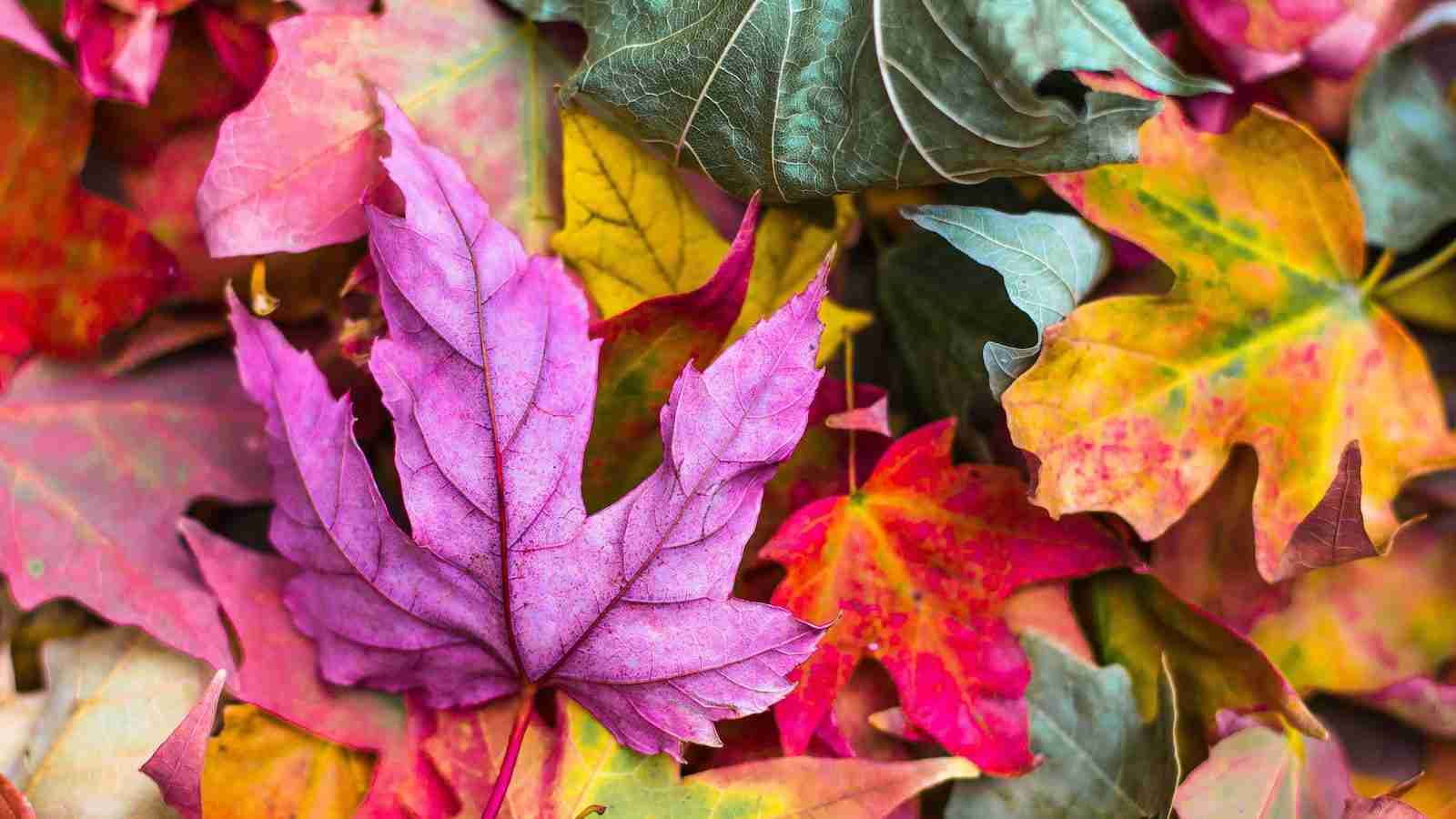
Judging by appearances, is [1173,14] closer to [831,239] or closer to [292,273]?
[831,239]

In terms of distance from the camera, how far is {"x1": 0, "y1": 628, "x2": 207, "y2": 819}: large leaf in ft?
1.75

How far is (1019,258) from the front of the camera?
49 cm

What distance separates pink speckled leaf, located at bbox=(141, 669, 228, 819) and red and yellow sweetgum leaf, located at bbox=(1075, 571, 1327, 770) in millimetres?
434

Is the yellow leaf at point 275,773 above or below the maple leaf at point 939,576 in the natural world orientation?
below

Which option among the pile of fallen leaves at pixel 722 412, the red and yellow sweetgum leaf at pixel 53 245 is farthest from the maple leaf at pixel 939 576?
the red and yellow sweetgum leaf at pixel 53 245

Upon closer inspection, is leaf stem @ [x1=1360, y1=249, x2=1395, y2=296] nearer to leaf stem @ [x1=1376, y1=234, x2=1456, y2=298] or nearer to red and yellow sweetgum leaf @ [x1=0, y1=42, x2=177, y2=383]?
leaf stem @ [x1=1376, y1=234, x2=1456, y2=298]

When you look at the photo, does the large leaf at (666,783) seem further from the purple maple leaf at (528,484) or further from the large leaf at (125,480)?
the large leaf at (125,480)

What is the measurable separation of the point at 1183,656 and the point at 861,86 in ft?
1.11

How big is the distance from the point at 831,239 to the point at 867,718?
0.81 ft

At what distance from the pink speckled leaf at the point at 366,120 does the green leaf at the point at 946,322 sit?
19 cm

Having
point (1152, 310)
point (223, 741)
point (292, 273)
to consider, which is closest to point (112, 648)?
point (223, 741)

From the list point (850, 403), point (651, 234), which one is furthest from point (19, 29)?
point (850, 403)

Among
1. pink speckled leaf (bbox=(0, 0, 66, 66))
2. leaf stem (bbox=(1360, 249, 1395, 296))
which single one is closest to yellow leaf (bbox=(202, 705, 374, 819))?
pink speckled leaf (bbox=(0, 0, 66, 66))

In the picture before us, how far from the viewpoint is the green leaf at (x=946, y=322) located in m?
0.55
